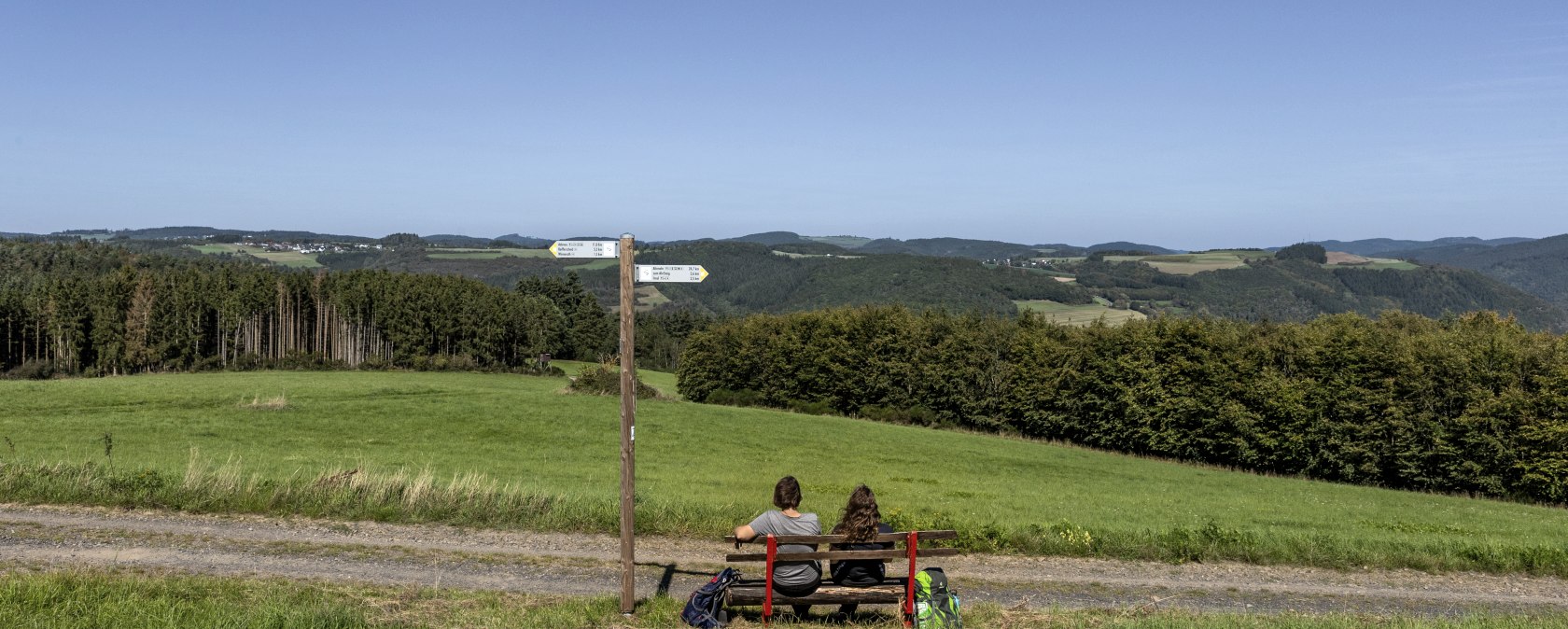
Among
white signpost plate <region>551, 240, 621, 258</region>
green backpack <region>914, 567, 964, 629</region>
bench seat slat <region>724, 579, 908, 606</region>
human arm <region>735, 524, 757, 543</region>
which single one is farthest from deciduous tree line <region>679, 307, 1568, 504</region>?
white signpost plate <region>551, 240, 621, 258</region>

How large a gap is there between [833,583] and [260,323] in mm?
108210

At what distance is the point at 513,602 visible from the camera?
38.1ft

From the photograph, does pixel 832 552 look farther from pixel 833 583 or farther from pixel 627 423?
pixel 627 423

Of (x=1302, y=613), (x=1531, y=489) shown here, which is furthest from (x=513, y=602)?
(x=1531, y=489)

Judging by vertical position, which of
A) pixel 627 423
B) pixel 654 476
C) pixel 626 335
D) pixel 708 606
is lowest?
pixel 654 476

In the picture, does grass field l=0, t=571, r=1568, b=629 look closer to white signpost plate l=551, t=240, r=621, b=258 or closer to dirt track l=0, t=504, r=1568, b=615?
dirt track l=0, t=504, r=1568, b=615

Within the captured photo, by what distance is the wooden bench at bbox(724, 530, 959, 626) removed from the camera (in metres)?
10.2

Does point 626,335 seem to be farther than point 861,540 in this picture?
Yes

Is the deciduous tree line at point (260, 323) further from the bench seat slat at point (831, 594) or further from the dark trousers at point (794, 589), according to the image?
the dark trousers at point (794, 589)

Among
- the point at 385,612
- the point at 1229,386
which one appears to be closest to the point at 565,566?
the point at 385,612

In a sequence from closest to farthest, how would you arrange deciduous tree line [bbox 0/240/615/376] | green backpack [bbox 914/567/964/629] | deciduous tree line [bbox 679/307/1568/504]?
green backpack [bbox 914/567/964/629] → deciduous tree line [bbox 679/307/1568/504] → deciduous tree line [bbox 0/240/615/376]

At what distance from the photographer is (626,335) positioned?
10555 mm

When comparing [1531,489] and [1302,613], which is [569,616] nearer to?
[1302,613]

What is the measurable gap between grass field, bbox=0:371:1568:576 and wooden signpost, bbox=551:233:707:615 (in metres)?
5.39
